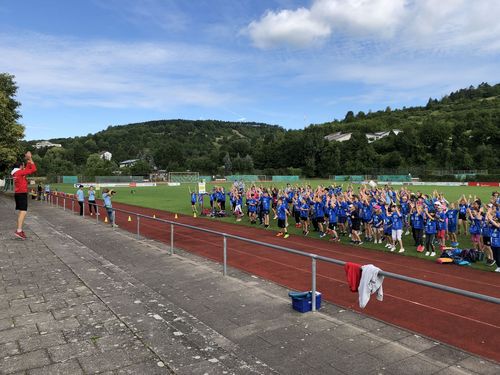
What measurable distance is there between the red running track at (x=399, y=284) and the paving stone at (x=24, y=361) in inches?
208

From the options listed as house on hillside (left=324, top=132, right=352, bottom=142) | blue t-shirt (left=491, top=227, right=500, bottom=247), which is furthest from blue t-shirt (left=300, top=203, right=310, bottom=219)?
house on hillside (left=324, top=132, right=352, bottom=142)

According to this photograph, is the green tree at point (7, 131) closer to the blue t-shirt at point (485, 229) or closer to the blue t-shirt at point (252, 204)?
the blue t-shirt at point (252, 204)

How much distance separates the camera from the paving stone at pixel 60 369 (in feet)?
14.3

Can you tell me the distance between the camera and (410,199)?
17656 mm

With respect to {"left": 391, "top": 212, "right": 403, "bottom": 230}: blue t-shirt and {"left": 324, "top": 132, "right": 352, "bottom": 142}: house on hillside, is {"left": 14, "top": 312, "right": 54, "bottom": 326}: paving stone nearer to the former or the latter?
{"left": 391, "top": 212, "right": 403, "bottom": 230}: blue t-shirt

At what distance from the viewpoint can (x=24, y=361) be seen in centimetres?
464

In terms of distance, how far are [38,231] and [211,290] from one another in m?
9.33

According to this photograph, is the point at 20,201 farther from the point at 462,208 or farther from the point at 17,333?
the point at 462,208

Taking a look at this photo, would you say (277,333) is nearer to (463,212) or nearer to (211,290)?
(211,290)

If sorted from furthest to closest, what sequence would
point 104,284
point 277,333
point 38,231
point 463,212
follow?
point 463,212, point 38,231, point 104,284, point 277,333

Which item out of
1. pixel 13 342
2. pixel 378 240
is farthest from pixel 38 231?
pixel 378 240

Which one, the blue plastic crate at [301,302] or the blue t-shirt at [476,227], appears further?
the blue t-shirt at [476,227]

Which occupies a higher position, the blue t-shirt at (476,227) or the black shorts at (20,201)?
the black shorts at (20,201)

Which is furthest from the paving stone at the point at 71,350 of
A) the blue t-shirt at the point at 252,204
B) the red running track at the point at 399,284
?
the blue t-shirt at the point at 252,204
